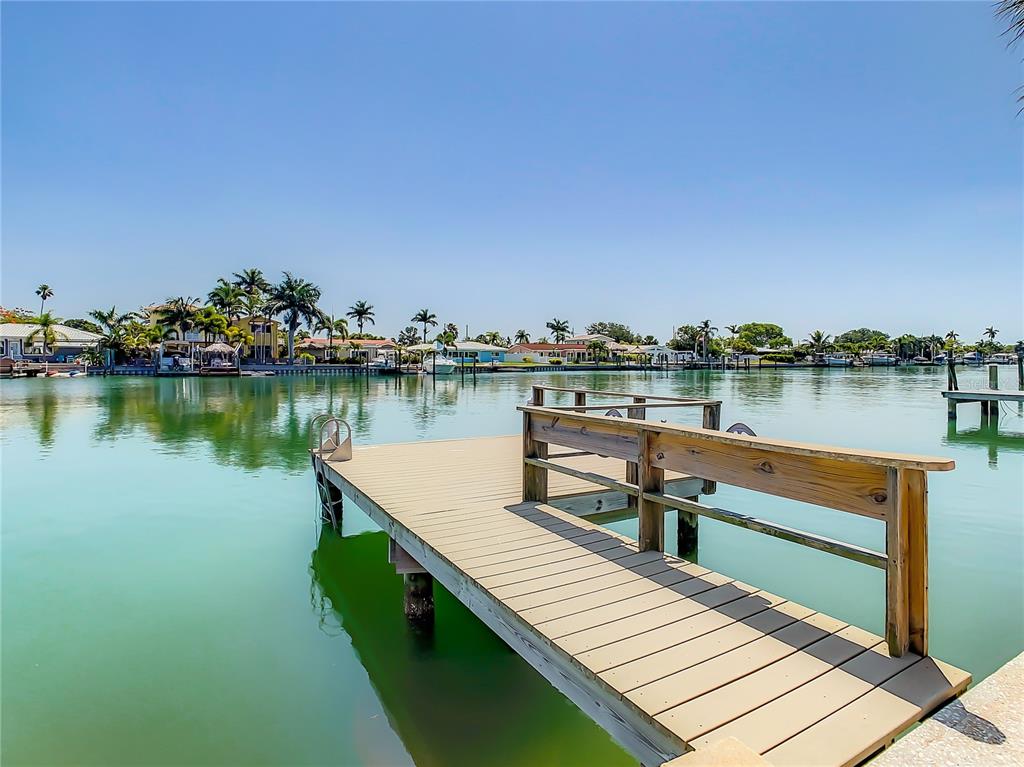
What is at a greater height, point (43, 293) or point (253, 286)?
point (43, 293)

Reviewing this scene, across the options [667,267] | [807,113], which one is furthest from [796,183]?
[667,267]

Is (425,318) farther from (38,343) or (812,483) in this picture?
(812,483)

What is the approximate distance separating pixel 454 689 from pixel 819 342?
116833 mm

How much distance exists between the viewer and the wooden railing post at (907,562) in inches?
89.7

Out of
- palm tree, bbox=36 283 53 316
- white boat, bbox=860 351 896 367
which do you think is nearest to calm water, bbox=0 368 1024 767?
palm tree, bbox=36 283 53 316

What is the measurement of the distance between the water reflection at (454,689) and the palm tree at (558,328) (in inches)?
3981

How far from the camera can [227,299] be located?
2422 inches

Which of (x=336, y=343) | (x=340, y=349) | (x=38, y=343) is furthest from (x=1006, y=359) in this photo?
(x=38, y=343)

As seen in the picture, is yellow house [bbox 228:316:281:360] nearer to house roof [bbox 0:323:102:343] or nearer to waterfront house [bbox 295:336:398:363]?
waterfront house [bbox 295:336:398:363]

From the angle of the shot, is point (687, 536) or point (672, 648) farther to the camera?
point (687, 536)

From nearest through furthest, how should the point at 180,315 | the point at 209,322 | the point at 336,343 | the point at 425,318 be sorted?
the point at 209,322
the point at 180,315
the point at 336,343
the point at 425,318

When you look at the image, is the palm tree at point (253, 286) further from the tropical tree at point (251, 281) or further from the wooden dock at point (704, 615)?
the wooden dock at point (704, 615)

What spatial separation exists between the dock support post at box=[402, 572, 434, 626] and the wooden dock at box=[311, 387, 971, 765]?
517 mm

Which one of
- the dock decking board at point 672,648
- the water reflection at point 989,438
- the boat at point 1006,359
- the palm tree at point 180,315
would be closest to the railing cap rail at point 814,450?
the dock decking board at point 672,648
